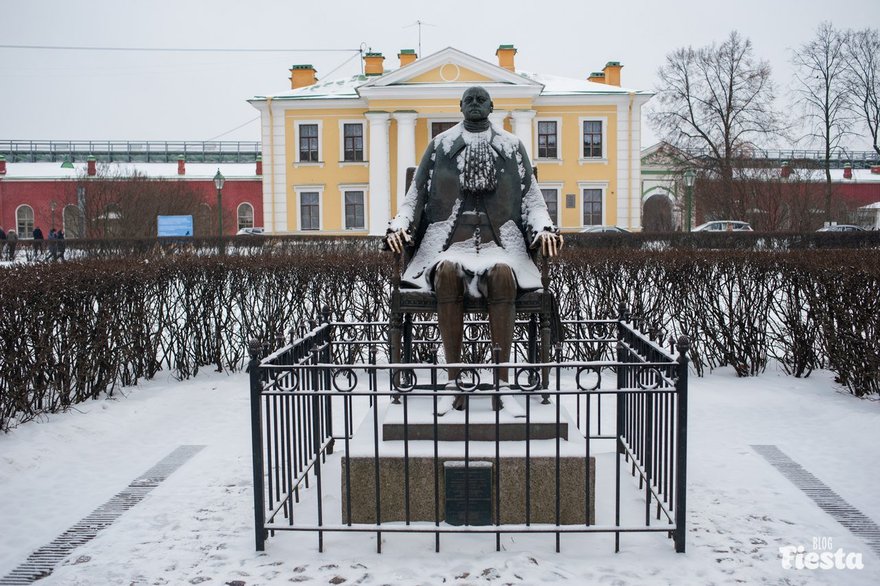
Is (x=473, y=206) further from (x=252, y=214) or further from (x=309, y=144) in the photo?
(x=252, y=214)

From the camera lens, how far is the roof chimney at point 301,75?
3694cm

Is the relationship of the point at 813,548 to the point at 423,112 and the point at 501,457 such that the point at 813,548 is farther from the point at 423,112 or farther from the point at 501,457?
the point at 423,112

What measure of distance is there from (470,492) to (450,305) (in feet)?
3.95

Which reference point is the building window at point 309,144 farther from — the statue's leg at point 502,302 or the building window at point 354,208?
the statue's leg at point 502,302

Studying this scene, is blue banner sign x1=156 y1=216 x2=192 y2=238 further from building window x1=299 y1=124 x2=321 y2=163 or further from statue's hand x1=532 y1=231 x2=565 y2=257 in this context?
statue's hand x1=532 y1=231 x2=565 y2=257

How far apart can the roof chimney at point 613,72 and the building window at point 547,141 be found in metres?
5.03

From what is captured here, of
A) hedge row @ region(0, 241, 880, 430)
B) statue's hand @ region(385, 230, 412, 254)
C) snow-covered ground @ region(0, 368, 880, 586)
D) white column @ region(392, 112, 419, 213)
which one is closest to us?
snow-covered ground @ region(0, 368, 880, 586)

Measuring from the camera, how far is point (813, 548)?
4.28 m

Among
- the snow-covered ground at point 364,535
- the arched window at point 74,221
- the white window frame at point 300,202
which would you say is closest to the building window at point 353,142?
the white window frame at point 300,202

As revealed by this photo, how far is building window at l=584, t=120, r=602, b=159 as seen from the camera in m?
34.6

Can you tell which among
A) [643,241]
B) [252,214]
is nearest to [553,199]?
[643,241]

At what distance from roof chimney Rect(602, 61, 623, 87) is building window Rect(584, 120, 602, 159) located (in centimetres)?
396

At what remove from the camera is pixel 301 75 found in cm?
3706

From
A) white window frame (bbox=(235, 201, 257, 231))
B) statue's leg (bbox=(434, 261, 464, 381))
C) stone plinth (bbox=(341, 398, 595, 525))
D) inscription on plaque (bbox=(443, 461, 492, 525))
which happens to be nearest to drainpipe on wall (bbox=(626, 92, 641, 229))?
white window frame (bbox=(235, 201, 257, 231))
